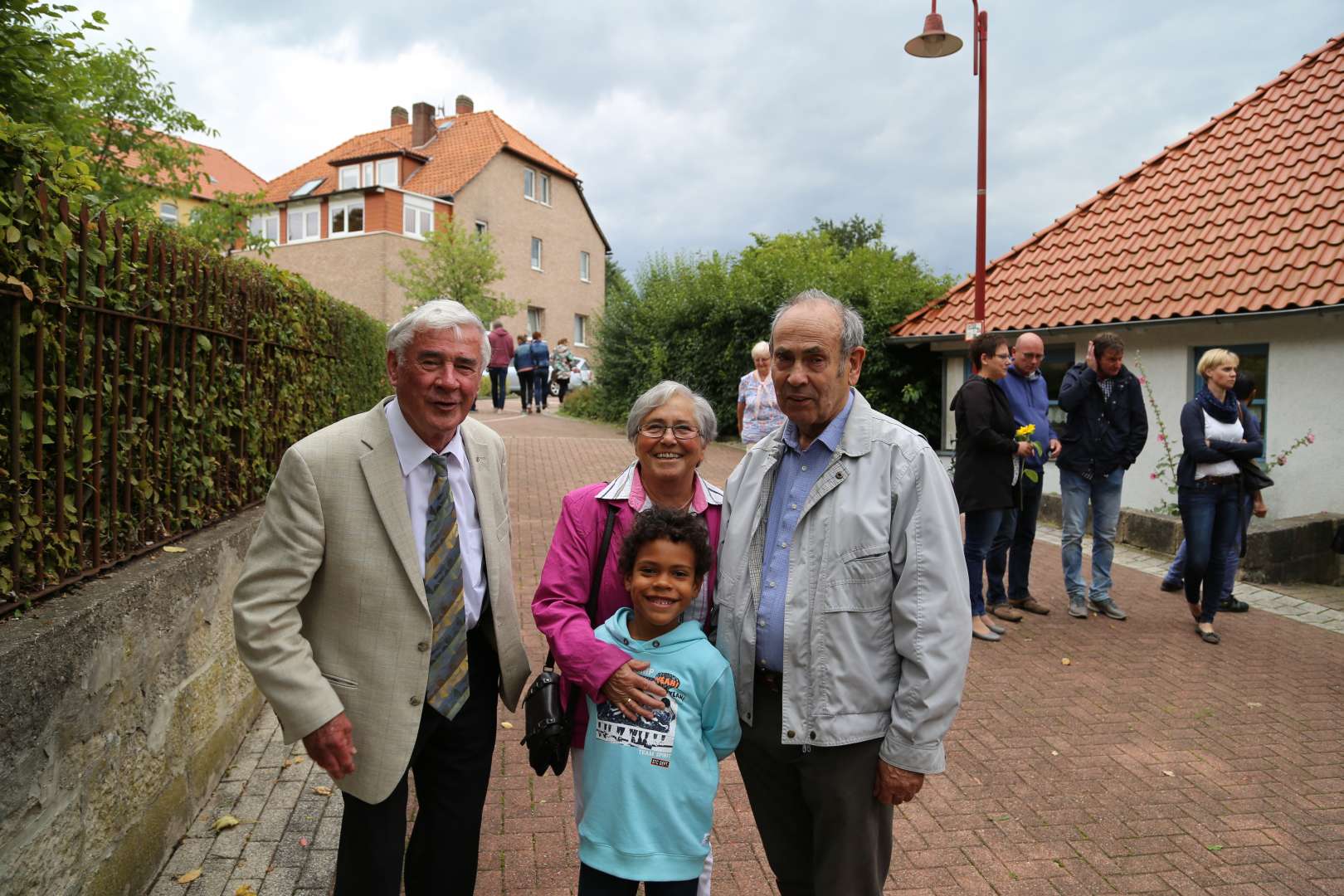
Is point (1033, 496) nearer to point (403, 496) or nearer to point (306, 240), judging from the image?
point (403, 496)

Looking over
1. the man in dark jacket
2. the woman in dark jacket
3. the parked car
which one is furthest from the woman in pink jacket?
the parked car

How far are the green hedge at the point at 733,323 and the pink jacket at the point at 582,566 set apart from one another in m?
13.3

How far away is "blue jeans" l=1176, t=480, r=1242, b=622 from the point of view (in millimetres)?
6594

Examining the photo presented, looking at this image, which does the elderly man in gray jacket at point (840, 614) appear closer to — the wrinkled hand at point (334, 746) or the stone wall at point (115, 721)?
the wrinkled hand at point (334, 746)

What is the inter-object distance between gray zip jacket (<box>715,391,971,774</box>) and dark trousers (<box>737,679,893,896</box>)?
0.28 feet

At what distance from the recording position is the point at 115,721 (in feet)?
9.82

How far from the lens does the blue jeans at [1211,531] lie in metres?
6.59

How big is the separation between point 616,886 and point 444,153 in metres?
42.1

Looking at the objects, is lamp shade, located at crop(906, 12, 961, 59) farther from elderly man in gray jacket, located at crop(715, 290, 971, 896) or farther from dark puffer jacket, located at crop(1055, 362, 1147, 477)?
elderly man in gray jacket, located at crop(715, 290, 971, 896)

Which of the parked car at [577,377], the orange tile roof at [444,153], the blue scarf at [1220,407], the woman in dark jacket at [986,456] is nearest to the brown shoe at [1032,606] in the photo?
the woman in dark jacket at [986,456]

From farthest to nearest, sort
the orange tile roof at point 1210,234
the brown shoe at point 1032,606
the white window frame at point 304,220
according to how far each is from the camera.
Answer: the white window frame at point 304,220, the orange tile roof at point 1210,234, the brown shoe at point 1032,606

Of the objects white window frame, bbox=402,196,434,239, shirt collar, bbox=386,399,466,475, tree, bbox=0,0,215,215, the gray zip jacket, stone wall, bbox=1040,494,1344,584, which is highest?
white window frame, bbox=402,196,434,239

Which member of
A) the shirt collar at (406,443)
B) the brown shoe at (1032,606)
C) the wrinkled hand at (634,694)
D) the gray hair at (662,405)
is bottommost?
the brown shoe at (1032,606)

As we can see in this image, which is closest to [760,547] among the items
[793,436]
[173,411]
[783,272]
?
[793,436]
